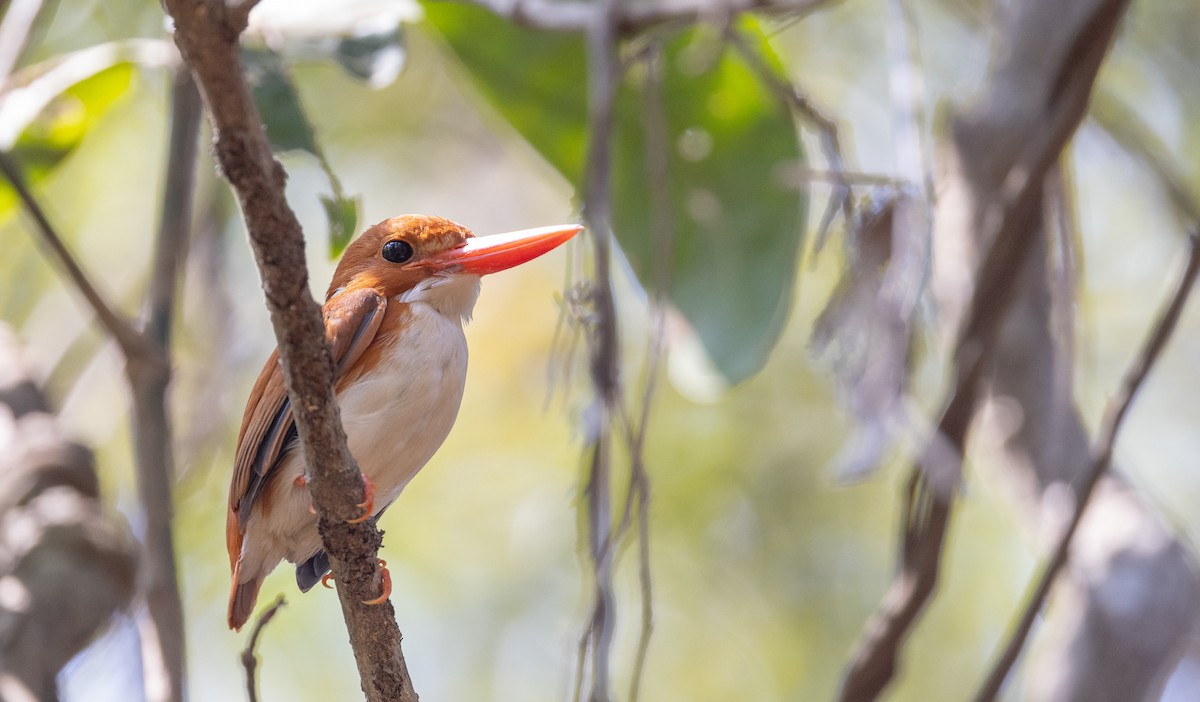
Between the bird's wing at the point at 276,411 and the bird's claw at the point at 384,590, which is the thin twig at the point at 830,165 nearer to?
the bird's wing at the point at 276,411

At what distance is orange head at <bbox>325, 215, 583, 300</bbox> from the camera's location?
2307mm

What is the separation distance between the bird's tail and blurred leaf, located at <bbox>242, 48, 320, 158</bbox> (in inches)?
38.1

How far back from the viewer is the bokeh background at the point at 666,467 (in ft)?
18.4

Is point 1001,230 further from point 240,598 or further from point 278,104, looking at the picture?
point 240,598

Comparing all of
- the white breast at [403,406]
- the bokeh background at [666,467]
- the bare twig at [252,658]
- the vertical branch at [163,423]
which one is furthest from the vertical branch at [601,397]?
the bokeh background at [666,467]

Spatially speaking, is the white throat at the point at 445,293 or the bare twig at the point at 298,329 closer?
the bare twig at the point at 298,329

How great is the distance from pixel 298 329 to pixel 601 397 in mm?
819

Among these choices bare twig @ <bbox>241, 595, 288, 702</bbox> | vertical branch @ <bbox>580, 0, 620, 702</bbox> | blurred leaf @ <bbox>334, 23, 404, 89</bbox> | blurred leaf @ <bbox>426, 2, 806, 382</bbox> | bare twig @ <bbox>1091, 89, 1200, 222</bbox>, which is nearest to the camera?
bare twig @ <bbox>241, 595, 288, 702</bbox>

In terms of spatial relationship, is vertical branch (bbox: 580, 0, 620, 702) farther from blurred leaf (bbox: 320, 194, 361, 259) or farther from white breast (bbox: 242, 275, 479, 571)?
blurred leaf (bbox: 320, 194, 361, 259)

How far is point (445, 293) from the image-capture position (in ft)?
7.63

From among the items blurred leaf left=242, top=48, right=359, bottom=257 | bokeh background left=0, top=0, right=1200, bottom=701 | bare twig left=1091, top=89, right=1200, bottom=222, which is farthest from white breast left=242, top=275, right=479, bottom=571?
bokeh background left=0, top=0, right=1200, bottom=701

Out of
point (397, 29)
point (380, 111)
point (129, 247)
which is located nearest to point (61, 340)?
point (129, 247)

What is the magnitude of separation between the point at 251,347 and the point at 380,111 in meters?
2.81

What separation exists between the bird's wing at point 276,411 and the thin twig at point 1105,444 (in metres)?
1.39
